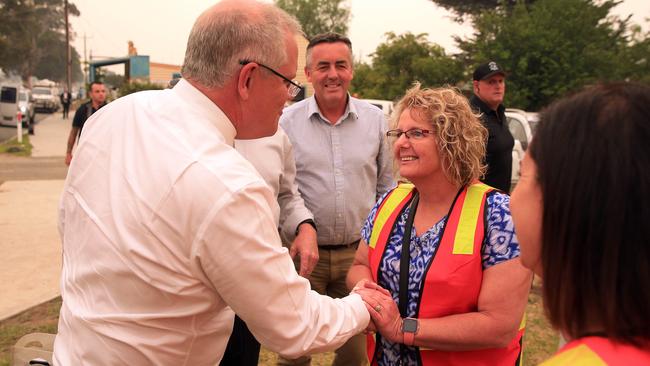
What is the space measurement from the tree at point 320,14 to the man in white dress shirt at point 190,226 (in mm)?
64977

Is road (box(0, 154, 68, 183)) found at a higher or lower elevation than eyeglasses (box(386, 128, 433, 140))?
lower

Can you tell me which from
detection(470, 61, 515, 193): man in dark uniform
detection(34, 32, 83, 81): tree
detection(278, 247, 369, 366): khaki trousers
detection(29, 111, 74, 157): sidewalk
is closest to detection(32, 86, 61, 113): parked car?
detection(29, 111, 74, 157): sidewalk

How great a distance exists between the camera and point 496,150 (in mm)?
5336

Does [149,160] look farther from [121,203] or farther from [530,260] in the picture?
[530,260]

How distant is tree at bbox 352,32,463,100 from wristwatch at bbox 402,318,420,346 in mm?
24522

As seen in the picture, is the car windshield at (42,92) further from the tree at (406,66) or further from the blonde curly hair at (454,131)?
the blonde curly hair at (454,131)

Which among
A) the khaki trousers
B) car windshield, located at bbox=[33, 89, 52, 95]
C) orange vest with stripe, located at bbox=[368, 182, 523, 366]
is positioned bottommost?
car windshield, located at bbox=[33, 89, 52, 95]

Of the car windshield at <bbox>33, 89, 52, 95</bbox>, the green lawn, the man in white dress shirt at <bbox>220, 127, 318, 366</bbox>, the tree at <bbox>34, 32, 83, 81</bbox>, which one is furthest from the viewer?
the tree at <bbox>34, 32, 83, 81</bbox>

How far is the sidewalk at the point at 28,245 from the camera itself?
18.4 feet

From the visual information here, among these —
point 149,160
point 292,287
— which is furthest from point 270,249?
point 149,160

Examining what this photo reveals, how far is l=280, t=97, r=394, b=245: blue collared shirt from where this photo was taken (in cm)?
371

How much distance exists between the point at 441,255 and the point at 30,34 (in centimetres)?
7424

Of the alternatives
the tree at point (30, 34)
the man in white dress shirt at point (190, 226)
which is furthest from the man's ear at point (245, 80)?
the tree at point (30, 34)

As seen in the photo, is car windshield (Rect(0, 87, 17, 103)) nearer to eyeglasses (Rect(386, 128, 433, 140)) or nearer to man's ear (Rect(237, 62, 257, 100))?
eyeglasses (Rect(386, 128, 433, 140))
